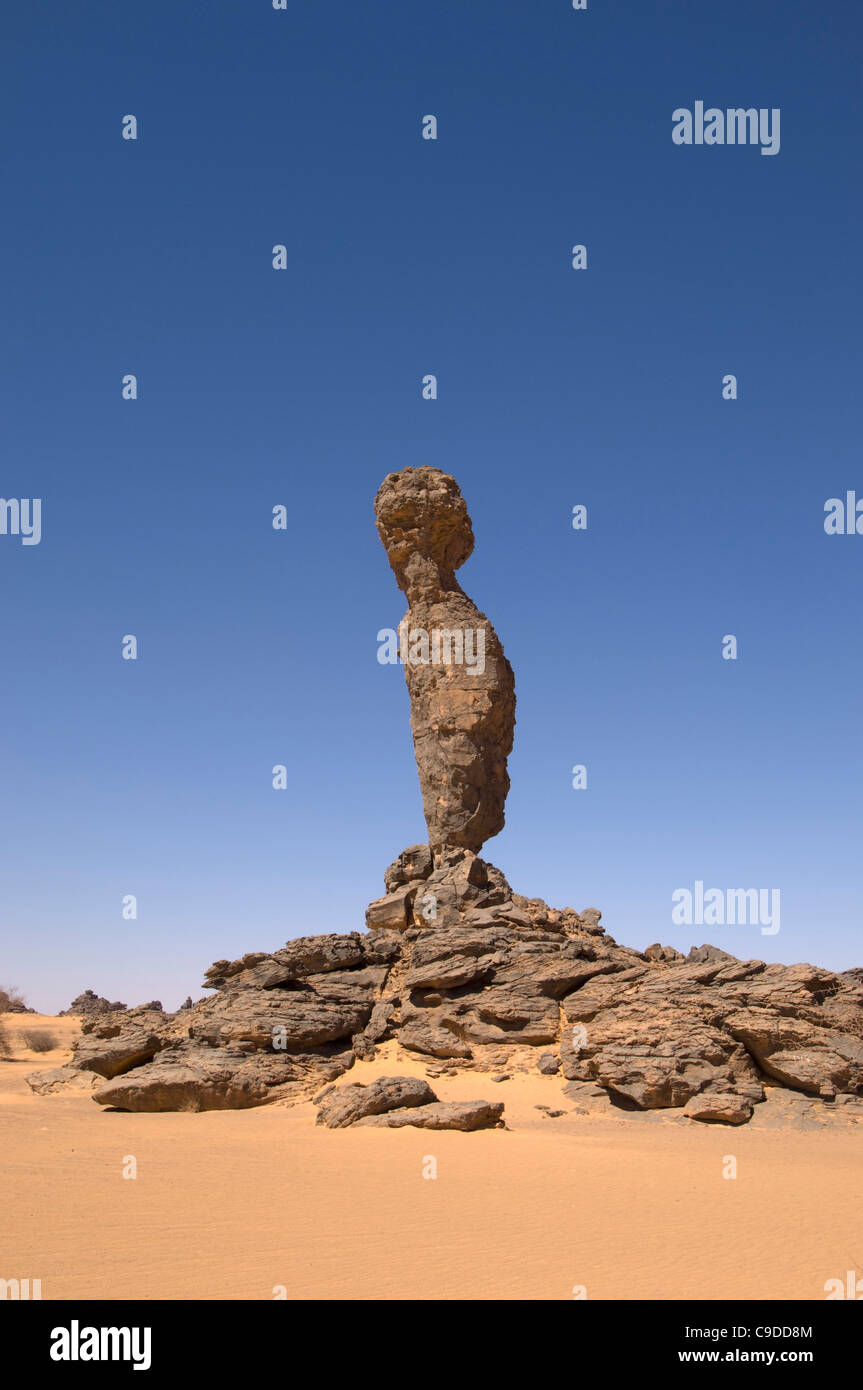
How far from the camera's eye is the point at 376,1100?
56.5 feet

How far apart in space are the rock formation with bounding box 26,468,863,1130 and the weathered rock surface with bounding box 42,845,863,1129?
0.05 m

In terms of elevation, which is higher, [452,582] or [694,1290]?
[452,582]

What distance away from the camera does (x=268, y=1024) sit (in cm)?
2177

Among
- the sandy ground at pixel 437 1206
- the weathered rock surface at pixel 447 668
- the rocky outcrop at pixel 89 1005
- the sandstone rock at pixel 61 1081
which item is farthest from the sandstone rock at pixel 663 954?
the rocky outcrop at pixel 89 1005

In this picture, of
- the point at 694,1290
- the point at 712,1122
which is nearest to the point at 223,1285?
the point at 694,1290

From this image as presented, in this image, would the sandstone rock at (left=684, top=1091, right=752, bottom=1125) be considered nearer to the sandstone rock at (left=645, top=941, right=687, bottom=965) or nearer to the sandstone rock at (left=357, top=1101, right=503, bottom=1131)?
the sandstone rock at (left=357, top=1101, right=503, bottom=1131)

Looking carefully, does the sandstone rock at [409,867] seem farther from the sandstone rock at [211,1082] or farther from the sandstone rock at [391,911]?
the sandstone rock at [211,1082]

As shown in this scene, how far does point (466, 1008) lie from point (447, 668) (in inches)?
432

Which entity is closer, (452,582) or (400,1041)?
(400,1041)

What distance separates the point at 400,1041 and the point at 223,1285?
47.4 feet

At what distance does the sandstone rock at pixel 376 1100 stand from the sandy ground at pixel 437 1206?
442 mm

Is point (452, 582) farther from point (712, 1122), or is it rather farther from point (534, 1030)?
point (712, 1122)

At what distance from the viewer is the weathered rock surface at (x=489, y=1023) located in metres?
18.1
